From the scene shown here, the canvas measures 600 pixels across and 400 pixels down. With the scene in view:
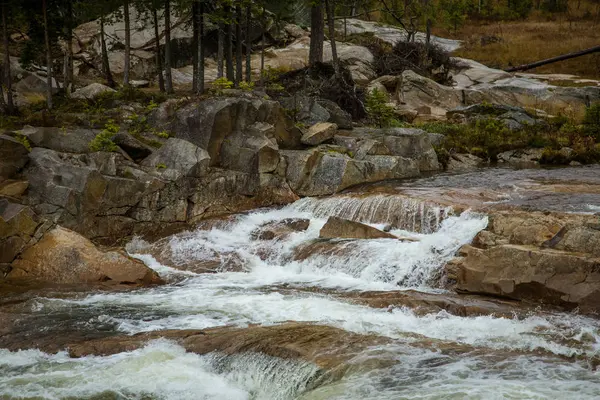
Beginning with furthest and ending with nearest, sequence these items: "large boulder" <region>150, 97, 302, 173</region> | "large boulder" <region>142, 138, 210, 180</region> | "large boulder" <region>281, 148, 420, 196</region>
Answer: "large boulder" <region>281, 148, 420, 196</region>
"large boulder" <region>150, 97, 302, 173</region>
"large boulder" <region>142, 138, 210, 180</region>

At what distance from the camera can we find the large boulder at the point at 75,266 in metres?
13.2

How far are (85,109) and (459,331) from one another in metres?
16.8

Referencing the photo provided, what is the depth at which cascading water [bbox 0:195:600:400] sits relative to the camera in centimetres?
766

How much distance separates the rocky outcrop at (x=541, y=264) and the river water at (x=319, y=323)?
Answer: 0.54m

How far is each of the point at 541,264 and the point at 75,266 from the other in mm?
9182

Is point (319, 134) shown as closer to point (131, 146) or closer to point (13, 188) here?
point (131, 146)

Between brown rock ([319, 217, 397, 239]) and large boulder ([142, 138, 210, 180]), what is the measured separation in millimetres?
4483

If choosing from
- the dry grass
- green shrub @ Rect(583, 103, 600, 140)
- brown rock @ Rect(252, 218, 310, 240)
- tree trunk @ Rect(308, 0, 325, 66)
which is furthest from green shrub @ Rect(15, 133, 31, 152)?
the dry grass

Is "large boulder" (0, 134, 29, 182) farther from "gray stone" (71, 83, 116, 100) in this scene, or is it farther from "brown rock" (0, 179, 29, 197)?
"gray stone" (71, 83, 116, 100)

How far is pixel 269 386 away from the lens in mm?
7941

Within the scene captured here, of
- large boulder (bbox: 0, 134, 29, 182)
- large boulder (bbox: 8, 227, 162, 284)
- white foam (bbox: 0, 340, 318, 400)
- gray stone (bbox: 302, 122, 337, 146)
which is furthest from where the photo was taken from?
gray stone (bbox: 302, 122, 337, 146)

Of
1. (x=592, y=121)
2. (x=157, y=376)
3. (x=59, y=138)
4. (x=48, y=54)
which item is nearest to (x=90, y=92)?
(x=48, y=54)

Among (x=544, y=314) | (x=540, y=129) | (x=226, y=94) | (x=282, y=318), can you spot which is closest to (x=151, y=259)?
(x=282, y=318)

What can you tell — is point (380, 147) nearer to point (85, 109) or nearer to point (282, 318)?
point (85, 109)
